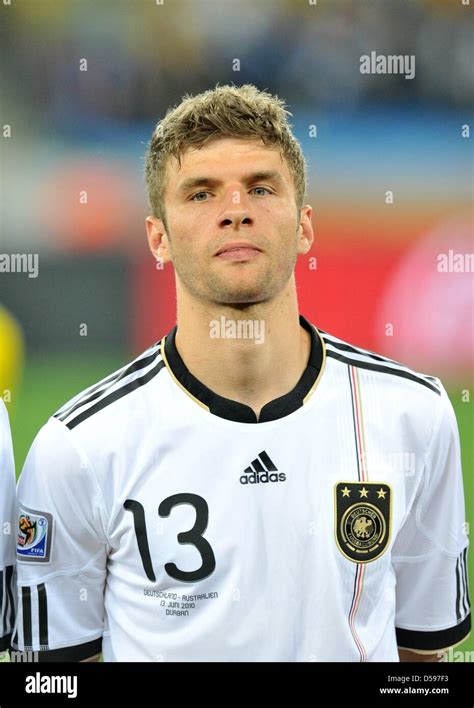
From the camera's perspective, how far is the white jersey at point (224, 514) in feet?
6.75

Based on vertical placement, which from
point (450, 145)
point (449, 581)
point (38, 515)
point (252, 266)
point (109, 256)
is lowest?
point (449, 581)

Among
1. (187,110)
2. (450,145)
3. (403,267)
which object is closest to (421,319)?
(403,267)

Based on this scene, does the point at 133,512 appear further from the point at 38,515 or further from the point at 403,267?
the point at 403,267

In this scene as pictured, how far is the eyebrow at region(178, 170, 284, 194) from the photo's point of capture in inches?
83.6

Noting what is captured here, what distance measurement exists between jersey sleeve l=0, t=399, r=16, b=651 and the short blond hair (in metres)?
0.71

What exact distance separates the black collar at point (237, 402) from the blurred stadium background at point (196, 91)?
1.94 metres

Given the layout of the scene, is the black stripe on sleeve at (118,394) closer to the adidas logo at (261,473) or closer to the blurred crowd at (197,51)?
the adidas logo at (261,473)

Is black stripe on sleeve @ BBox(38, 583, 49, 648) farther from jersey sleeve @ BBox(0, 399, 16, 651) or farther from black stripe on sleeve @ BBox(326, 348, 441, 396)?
black stripe on sleeve @ BBox(326, 348, 441, 396)

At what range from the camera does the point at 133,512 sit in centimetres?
209

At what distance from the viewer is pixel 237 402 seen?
2152mm

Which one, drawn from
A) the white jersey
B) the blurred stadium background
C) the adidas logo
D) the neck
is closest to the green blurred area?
the blurred stadium background

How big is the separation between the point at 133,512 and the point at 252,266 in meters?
0.67

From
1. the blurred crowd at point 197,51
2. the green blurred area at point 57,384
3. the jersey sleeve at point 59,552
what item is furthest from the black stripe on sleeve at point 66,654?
the blurred crowd at point 197,51

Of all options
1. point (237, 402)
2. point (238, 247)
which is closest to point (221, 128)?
point (238, 247)
